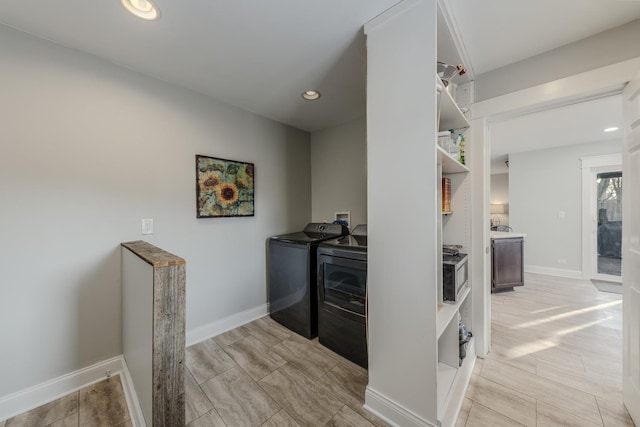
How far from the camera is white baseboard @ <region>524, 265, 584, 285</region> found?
403 centimetres

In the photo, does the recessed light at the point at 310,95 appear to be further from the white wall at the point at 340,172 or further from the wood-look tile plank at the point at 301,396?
the wood-look tile plank at the point at 301,396

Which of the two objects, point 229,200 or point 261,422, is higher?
point 229,200

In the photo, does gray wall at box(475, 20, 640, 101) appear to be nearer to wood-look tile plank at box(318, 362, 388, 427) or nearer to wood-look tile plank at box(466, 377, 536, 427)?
wood-look tile plank at box(466, 377, 536, 427)

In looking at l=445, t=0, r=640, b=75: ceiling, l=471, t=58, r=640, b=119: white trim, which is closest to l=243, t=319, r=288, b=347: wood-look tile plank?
l=471, t=58, r=640, b=119: white trim

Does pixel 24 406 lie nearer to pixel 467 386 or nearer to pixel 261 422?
pixel 261 422

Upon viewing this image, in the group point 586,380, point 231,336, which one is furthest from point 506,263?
point 231,336

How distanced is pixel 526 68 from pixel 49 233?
339 centimetres

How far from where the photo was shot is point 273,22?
133cm

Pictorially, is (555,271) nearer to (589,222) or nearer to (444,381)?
(589,222)

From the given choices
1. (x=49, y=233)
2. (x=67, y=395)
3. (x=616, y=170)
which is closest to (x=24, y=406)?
(x=67, y=395)

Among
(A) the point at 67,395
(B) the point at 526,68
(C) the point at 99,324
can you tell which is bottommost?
(A) the point at 67,395

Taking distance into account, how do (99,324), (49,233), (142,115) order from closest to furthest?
(49,233)
(99,324)
(142,115)

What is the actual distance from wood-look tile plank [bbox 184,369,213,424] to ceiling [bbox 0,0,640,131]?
6.77 ft

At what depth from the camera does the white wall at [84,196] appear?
1.37 metres
